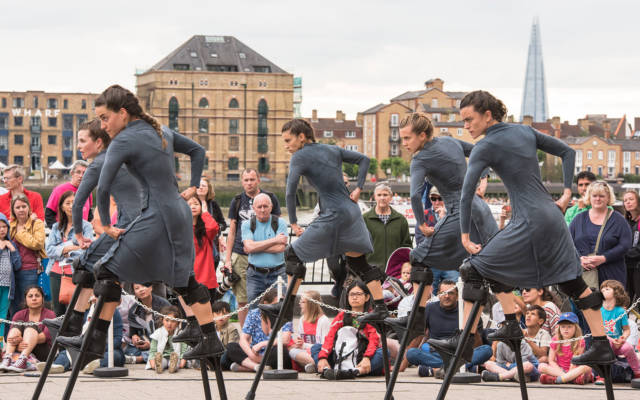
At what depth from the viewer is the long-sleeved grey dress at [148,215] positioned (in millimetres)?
6473

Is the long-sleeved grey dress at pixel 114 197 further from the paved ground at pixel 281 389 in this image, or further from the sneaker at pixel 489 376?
the sneaker at pixel 489 376

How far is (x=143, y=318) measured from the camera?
1132cm

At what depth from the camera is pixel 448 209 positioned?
791 centimetres

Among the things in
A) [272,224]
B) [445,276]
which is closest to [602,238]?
[445,276]

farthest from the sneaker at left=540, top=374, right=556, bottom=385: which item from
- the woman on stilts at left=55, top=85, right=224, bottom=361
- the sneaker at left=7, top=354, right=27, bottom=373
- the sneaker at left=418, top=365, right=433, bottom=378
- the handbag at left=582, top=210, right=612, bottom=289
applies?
the sneaker at left=7, top=354, right=27, bottom=373

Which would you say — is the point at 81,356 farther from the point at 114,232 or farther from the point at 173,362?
the point at 173,362

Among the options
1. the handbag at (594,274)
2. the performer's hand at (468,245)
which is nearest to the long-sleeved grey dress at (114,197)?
the performer's hand at (468,245)

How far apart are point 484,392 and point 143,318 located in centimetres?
426

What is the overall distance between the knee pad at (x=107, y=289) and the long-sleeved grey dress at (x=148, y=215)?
106mm

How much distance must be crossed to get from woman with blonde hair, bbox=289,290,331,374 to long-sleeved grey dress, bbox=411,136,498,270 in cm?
277

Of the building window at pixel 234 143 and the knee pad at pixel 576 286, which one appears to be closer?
the knee pad at pixel 576 286

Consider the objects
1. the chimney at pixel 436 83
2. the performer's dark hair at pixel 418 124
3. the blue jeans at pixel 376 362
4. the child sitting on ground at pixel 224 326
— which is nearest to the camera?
the performer's dark hair at pixel 418 124

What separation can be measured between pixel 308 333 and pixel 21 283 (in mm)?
3348

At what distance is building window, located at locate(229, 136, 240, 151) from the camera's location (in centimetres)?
13400
